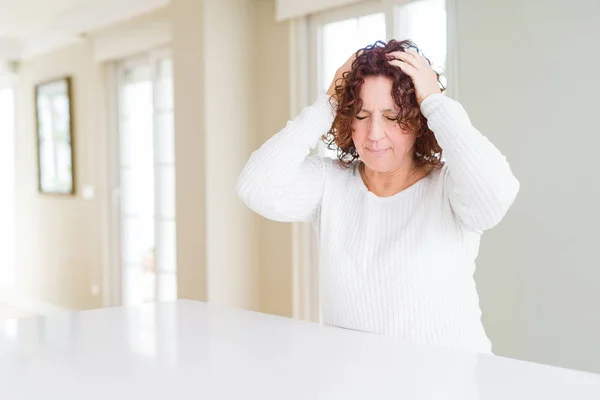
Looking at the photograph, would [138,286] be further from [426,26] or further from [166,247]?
[426,26]

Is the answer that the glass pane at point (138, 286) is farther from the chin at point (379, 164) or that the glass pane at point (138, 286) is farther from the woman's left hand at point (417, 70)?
the woman's left hand at point (417, 70)

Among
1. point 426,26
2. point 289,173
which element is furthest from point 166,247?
point 289,173

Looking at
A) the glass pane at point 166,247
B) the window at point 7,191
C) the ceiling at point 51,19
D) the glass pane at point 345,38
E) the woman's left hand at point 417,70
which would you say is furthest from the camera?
the window at point 7,191

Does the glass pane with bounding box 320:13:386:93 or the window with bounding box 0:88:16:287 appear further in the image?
the window with bounding box 0:88:16:287

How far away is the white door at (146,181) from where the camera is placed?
15.1 feet

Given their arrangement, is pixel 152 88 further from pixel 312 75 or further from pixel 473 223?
pixel 473 223

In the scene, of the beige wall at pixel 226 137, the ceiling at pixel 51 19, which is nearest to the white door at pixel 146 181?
the ceiling at pixel 51 19

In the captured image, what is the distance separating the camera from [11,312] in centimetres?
604

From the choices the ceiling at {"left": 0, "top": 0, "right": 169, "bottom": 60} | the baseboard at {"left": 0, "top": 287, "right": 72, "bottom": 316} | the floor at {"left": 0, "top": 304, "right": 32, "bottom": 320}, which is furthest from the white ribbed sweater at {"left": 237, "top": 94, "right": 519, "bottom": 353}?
the floor at {"left": 0, "top": 304, "right": 32, "bottom": 320}

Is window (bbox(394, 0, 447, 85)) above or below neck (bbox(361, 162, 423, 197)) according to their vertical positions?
above

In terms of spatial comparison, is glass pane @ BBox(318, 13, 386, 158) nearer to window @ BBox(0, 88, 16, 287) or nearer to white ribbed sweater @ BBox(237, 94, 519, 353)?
white ribbed sweater @ BBox(237, 94, 519, 353)

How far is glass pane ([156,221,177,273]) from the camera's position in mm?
4570

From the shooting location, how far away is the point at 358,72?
1438mm

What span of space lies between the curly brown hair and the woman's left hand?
0.01 metres
